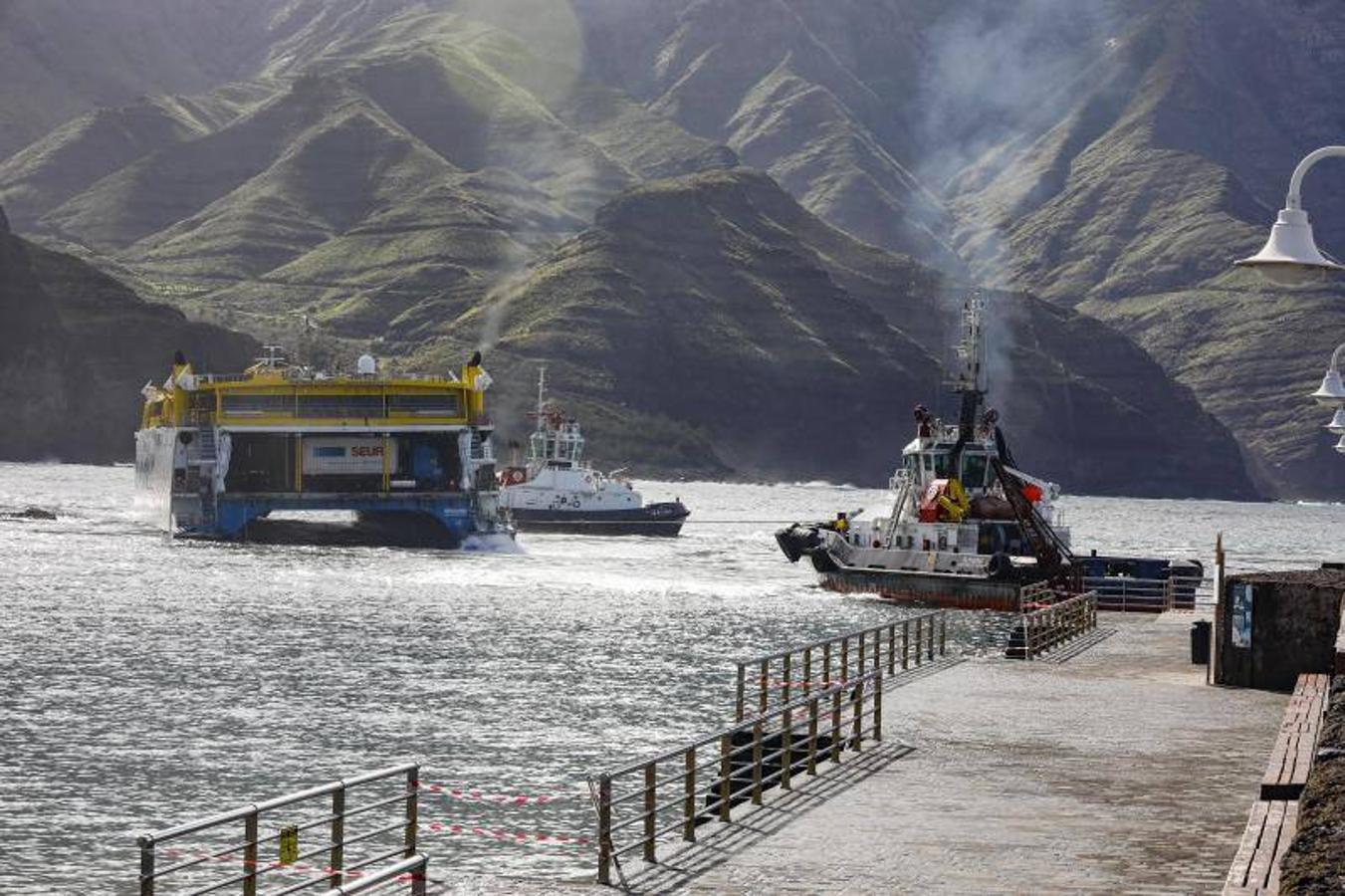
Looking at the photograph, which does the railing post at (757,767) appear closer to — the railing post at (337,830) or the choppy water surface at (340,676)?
the choppy water surface at (340,676)

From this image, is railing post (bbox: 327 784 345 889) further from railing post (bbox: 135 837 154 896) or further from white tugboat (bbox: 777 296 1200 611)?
white tugboat (bbox: 777 296 1200 611)

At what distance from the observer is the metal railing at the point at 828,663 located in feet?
122

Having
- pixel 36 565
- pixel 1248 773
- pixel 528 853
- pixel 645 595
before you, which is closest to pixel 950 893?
pixel 1248 773

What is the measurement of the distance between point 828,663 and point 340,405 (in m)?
81.5

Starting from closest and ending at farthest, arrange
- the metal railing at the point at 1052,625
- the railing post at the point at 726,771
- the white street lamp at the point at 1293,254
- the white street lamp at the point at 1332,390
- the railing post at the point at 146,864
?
the railing post at the point at 146,864 → the white street lamp at the point at 1293,254 → the railing post at the point at 726,771 → the white street lamp at the point at 1332,390 → the metal railing at the point at 1052,625

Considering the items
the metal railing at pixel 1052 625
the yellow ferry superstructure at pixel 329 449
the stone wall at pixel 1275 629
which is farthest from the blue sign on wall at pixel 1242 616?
the yellow ferry superstructure at pixel 329 449

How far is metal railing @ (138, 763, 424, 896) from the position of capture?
17.8m

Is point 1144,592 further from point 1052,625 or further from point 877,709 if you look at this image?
point 877,709

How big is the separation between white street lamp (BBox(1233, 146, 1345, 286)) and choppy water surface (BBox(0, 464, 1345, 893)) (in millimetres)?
13069

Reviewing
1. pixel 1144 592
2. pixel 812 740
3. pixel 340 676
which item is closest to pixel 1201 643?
pixel 812 740

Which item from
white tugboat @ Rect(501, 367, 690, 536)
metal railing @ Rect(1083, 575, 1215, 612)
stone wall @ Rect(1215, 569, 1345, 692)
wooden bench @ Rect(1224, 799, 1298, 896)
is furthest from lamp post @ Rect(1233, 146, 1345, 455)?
white tugboat @ Rect(501, 367, 690, 536)

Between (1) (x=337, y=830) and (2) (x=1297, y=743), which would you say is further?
(2) (x=1297, y=743)

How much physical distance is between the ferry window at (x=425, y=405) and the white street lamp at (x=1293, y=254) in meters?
99.9

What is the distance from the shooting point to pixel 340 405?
121 m
